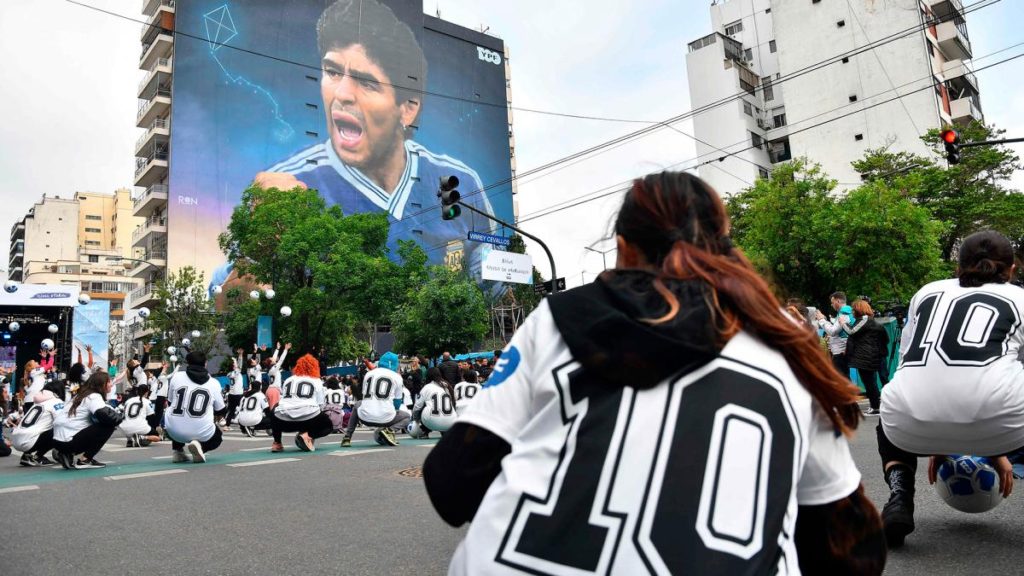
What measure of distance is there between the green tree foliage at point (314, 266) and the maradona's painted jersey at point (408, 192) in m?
14.1

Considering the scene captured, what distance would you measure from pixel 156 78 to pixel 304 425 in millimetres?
48480

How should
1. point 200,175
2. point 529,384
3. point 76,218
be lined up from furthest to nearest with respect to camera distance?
1. point 76,218
2. point 200,175
3. point 529,384

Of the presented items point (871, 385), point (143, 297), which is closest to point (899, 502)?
point (871, 385)

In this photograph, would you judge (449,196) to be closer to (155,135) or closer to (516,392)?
(516,392)

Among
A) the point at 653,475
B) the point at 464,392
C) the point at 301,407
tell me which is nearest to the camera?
the point at 653,475

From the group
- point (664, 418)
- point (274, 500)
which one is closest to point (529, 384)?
point (664, 418)

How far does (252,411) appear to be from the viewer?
15.8 metres

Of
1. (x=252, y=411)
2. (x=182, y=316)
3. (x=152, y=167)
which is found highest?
(x=152, y=167)

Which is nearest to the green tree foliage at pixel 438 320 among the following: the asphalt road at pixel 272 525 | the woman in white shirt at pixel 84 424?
the woman in white shirt at pixel 84 424

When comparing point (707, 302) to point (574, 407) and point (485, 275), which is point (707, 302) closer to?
point (574, 407)

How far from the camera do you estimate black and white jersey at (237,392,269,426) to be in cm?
1566

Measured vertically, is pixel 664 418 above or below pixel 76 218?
below

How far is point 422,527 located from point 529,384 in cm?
427

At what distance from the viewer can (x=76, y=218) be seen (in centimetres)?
10244
